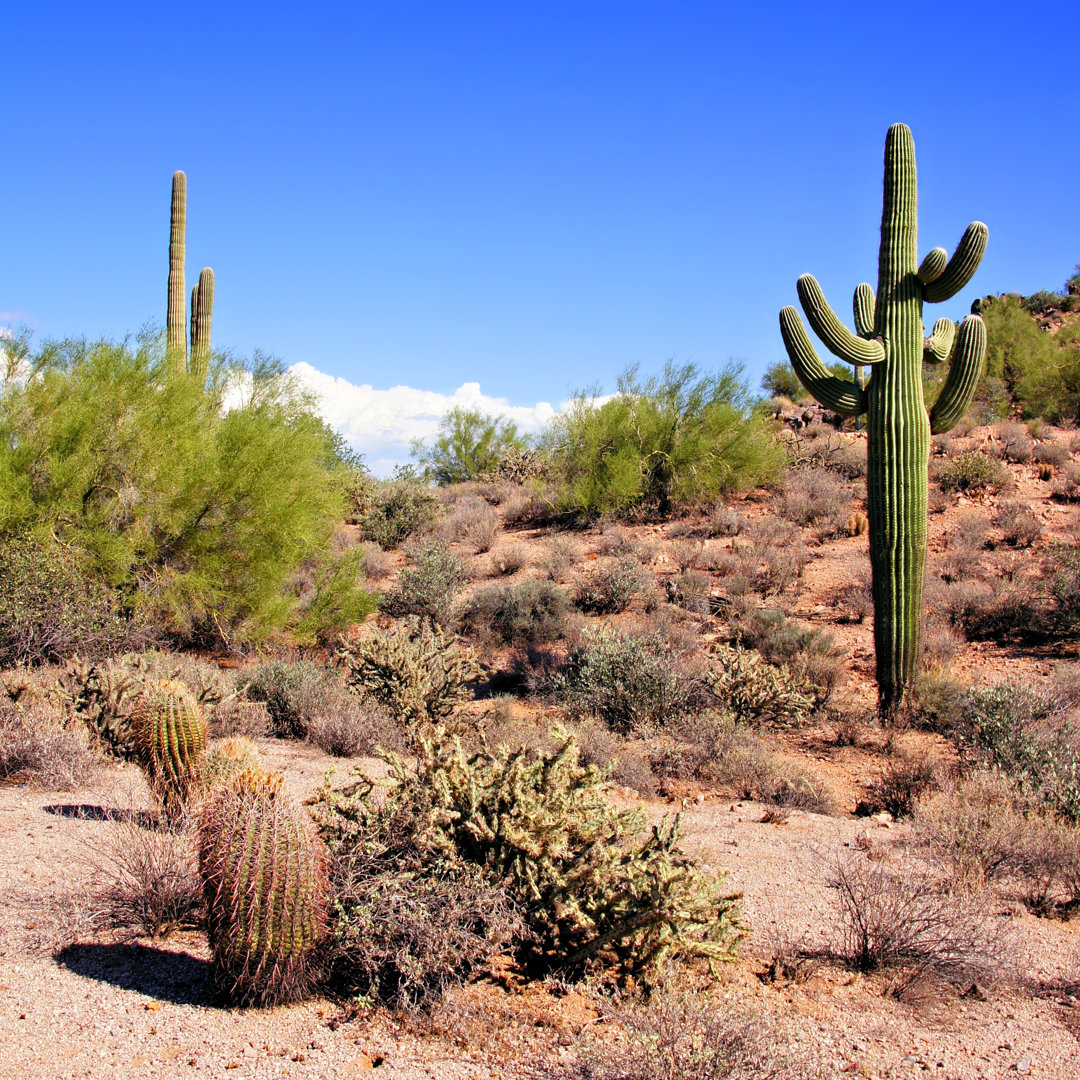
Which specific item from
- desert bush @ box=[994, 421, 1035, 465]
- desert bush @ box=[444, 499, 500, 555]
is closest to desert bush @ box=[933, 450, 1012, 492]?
desert bush @ box=[994, 421, 1035, 465]

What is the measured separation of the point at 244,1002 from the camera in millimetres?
3668

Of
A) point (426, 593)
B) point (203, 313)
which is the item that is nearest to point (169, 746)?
point (426, 593)

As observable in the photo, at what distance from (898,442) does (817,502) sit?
881cm

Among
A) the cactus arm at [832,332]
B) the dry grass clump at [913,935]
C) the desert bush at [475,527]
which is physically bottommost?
the dry grass clump at [913,935]

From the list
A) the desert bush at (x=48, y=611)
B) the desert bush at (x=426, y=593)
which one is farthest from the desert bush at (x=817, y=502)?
the desert bush at (x=48, y=611)

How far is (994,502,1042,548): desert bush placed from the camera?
15570 mm

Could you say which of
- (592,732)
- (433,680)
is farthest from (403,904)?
(433,680)

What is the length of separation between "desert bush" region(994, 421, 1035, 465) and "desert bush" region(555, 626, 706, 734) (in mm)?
13155

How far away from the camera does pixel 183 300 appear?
594 inches

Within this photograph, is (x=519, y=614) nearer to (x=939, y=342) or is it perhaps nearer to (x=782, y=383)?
(x=939, y=342)

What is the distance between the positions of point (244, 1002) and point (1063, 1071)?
322 cm

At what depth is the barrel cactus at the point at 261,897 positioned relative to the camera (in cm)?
352

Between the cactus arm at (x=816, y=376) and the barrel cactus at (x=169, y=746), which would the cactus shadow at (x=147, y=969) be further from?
the cactus arm at (x=816, y=376)

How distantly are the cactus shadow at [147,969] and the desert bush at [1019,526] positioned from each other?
15.2 meters
